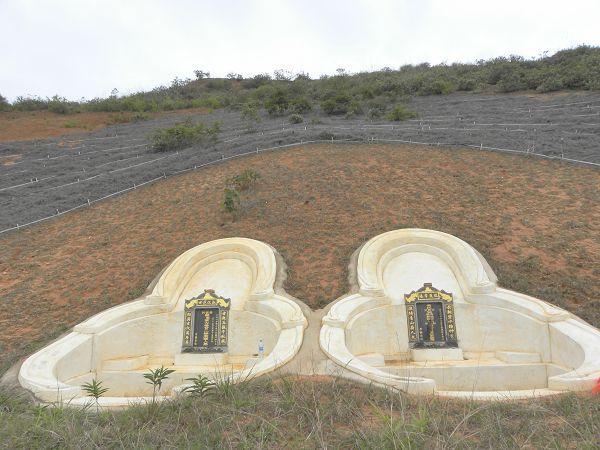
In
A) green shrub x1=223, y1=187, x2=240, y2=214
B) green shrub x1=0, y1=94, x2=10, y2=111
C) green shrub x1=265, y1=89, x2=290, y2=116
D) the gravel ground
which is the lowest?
green shrub x1=223, y1=187, x2=240, y2=214

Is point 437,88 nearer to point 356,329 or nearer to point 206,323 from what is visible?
point 356,329

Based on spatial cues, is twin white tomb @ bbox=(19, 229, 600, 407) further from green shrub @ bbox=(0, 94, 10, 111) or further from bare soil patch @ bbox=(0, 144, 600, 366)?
green shrub @ bbox=(0, 94, 10, 111)

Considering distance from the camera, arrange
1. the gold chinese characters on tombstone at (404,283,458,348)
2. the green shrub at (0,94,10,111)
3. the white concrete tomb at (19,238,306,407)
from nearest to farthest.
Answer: the white concrete tomb at (19,238,306,407)
the gold chinese characters on tombstone at (404,283,458,348)
the green shrub at (0,94,10,111)

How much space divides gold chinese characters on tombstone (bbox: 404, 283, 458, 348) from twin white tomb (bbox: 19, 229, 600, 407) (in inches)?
1.0

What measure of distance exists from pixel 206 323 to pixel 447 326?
6147 millimetres

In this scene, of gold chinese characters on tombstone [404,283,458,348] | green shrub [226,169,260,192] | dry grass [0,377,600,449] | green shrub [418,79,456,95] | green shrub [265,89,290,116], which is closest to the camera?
dry grass [0,377,600,449]

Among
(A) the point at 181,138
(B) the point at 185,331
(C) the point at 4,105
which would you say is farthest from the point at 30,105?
(B) the point at 185,331

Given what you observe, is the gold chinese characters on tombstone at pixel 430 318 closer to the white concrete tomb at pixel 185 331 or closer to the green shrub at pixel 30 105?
the white concrete tomb at pixel 185 331

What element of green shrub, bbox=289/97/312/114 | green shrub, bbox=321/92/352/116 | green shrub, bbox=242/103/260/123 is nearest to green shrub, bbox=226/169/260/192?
green shrub, bbox=242/103/260/123

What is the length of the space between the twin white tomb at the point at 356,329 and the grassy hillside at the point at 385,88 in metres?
21.1

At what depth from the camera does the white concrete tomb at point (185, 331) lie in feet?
30.5

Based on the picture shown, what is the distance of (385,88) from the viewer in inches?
1540

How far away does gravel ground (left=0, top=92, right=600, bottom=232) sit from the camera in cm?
→ 1917

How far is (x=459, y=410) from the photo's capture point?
5578 mm
